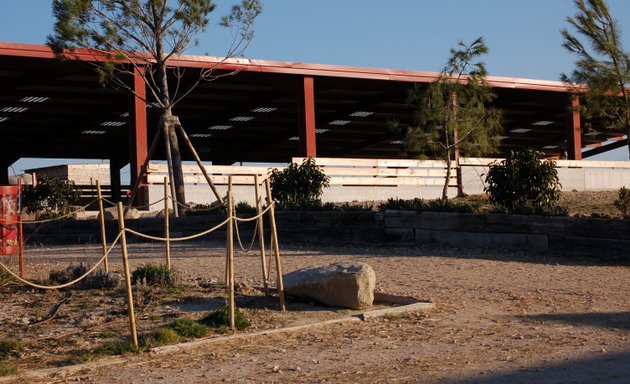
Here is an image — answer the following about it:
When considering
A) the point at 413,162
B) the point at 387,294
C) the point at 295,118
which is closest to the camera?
the point at 387,294

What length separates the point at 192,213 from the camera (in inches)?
846

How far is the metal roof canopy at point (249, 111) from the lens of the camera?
29781 millimetres

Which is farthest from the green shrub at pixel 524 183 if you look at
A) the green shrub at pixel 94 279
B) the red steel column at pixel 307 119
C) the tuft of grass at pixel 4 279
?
the red steel column at pixel 307 119

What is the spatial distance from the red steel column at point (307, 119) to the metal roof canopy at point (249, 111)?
0.19 feet

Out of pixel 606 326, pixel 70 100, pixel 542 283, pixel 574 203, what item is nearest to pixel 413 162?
pixel 574 203

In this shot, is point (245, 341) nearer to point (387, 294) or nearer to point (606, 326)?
point (387, 294)

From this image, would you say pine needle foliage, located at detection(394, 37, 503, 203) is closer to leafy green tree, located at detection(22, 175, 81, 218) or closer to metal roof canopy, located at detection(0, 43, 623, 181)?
metal roof canopy, located at detection(0, 43, 623, 181)

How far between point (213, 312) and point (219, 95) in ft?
86.9

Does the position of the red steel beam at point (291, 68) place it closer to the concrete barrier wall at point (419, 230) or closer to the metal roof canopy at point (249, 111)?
the metal roof canopy at point (249, 111)

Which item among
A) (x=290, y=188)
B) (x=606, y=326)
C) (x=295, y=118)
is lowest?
(x=606, y=326)

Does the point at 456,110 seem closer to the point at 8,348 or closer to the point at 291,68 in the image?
the point at 291,68

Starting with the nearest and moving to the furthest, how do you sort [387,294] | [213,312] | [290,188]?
[213,312] → [387,294] → [290,188]

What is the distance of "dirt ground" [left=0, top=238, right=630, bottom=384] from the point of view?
7.16 m

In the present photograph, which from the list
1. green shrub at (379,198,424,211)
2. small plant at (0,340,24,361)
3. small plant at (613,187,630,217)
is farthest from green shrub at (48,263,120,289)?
small plant at (613,187,630,217)
